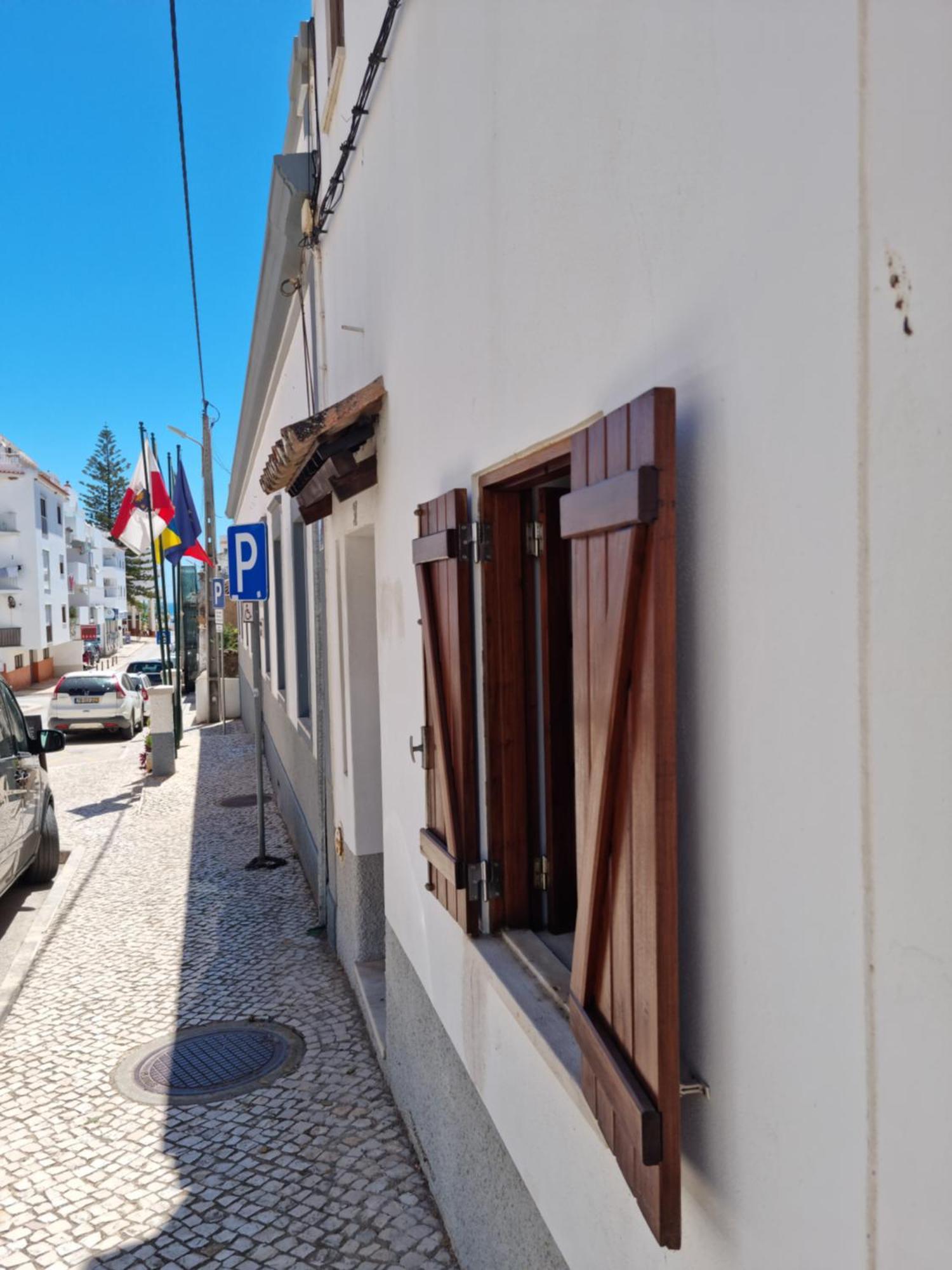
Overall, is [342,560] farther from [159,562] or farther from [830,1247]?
[159,562]

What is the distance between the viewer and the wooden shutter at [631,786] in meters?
1.68

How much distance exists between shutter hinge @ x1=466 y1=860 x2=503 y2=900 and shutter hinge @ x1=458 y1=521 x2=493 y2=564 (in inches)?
38.4

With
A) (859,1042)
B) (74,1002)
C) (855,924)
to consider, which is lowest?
(74,1002)

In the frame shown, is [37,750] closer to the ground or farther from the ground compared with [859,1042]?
closer to the ground

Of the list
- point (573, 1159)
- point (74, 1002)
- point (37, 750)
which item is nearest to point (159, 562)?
point (37, 750)

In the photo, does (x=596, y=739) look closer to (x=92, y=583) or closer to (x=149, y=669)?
(x=149, y=669)

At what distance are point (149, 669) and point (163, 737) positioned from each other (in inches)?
686

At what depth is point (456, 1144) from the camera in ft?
11.4

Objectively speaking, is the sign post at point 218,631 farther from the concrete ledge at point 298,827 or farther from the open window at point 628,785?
the open window at point 628,785

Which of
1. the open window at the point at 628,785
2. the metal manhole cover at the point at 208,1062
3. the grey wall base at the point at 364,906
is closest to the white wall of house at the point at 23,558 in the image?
the grey wall base at the point at 364,906

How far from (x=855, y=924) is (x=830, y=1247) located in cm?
48

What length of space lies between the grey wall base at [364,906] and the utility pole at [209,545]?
14928 millimetres

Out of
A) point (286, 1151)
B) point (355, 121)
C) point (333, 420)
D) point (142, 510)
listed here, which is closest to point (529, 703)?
point (333, 420)

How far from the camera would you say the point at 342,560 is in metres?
5.72
